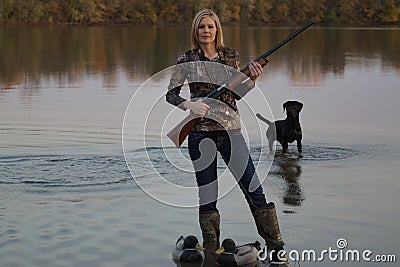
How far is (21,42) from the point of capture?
40500mm

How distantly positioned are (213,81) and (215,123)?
0.31m

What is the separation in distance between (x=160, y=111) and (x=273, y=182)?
18.1 feet

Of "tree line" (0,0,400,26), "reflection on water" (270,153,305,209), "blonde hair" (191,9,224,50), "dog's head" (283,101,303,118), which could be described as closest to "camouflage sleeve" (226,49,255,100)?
"blonde hair" (191,9,224,50)

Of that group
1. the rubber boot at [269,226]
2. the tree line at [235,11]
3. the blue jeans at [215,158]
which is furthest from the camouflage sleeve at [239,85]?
the tree line at [235,11]

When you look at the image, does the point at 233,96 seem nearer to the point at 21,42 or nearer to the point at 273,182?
the point at 273,182

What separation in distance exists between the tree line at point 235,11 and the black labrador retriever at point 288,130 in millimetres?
62519

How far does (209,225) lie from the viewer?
22.2 ft

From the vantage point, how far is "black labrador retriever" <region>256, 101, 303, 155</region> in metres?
11.0

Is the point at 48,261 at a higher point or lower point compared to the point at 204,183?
lower

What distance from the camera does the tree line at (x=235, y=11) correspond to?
73.6 metres

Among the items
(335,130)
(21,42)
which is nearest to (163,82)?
(335,130)

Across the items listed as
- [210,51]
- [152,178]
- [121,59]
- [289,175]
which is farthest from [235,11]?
[210,51]

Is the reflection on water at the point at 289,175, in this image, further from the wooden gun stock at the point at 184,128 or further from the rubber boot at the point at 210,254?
the wooden gun stock at the point at 184,128

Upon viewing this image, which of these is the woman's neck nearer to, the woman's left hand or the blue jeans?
the woman's left hand
